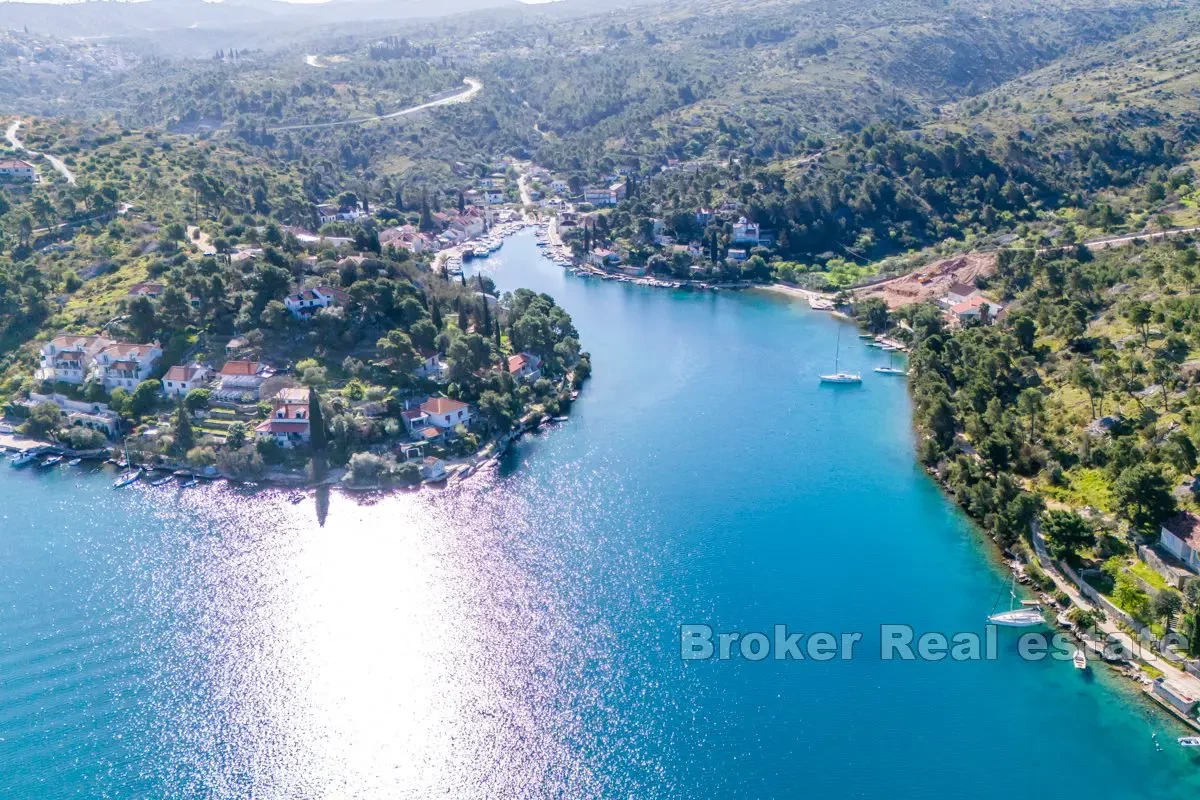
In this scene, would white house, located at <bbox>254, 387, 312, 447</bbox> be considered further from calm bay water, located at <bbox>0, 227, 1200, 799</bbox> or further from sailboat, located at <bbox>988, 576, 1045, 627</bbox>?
sailboat, located at <bbox>988, 576, 1045, 627</bbox>

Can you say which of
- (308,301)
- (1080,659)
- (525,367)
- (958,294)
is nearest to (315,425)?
(308,301)

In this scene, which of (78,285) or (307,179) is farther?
(307,179)

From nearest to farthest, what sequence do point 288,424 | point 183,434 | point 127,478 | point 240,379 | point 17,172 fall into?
point 127,478, point 288,424, point 183,434, point 240,379, point 17,172

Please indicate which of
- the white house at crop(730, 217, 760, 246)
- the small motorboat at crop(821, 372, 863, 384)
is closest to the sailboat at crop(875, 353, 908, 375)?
the small motorboat at crop(821, 372, 863, 384)

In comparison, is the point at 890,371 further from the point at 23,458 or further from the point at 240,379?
the point at 23,458

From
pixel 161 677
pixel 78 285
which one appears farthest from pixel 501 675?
pixel 78 285

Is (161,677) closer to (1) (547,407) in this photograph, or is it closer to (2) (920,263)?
(1) (547,407)

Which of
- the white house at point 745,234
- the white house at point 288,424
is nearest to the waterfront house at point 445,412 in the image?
the white house at point 288,424
